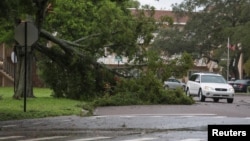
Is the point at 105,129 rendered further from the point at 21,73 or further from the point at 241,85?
the point at 241,85

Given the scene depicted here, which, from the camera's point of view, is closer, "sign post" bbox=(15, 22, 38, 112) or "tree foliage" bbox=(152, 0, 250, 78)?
"sign post" bbox=(15, 22, 38, 112)

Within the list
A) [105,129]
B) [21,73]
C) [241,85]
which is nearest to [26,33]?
[105,129]

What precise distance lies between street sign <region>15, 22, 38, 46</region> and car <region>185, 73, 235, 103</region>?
14407 mm

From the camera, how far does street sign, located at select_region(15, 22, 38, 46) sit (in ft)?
64.3

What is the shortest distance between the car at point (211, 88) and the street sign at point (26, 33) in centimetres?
1441

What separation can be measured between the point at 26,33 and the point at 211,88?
14672 millimetres

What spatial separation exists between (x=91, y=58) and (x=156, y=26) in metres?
3.73

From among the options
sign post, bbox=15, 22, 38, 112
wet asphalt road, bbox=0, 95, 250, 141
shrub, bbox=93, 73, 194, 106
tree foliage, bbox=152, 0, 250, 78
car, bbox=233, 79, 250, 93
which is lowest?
car, bbox=233, 79, 250, 93

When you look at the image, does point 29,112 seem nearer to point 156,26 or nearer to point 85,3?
point 156,26

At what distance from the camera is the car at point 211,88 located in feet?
103

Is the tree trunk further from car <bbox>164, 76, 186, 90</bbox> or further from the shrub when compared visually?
car <bbox>164, 76, 186, 90</bbox>

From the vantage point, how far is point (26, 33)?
1966 cm

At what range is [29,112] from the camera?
19.4m

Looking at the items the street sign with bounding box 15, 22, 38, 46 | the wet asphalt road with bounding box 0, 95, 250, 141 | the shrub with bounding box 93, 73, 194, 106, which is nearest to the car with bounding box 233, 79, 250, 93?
the shrub with bounding box 93, 73, 194, 106
